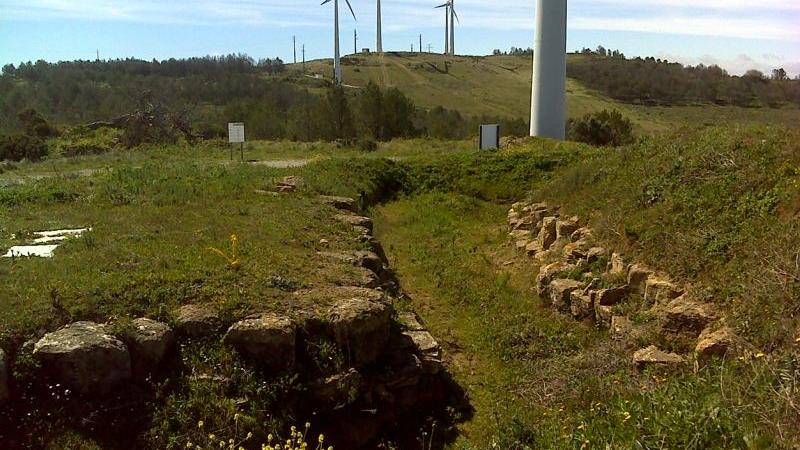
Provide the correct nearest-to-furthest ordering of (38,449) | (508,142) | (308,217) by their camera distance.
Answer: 1. (38,449)
2. (308,217)
3. (508,142)

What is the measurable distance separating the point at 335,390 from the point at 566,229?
664cm

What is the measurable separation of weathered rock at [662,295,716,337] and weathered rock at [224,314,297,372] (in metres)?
4.17

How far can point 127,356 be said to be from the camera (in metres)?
5.72

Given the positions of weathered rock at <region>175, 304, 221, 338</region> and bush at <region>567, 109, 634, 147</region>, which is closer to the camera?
weathered rock at <region>175, 304, 221, 338</region>

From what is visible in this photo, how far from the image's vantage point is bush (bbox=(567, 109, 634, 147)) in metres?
27.2

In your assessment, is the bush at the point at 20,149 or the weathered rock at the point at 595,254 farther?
the bush at the point at 20,149

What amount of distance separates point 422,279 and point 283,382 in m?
5.47

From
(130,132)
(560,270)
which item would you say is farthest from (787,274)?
(130,132)

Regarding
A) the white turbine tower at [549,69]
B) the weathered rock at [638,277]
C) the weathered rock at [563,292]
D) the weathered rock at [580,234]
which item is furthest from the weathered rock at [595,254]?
the white turbine tower at [549,69]

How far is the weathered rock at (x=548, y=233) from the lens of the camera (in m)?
12.1

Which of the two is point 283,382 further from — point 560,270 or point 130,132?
point 130,132

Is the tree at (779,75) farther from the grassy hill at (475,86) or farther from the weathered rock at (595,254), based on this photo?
the weathered rock at (595,254)

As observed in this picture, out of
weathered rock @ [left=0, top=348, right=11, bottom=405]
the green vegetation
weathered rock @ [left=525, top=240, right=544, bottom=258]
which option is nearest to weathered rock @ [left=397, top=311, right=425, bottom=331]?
the green vegetation

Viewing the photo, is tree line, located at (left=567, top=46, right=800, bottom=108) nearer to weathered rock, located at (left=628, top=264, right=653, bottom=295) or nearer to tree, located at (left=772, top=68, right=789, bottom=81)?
tree, located at (left=772, top=68, right=789, bottom=81)
